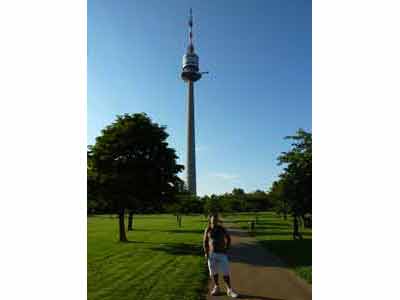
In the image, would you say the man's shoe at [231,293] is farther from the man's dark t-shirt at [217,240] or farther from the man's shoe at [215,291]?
the man's dark t-shirt at [217,240]

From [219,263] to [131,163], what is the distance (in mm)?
11700

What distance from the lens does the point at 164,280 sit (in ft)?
30.1

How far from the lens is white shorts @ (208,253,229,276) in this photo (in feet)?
25.1

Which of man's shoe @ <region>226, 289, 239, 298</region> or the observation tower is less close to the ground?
the observation tower

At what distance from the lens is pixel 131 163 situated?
1858 centimetres

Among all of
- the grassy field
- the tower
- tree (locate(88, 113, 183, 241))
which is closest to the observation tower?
the tower

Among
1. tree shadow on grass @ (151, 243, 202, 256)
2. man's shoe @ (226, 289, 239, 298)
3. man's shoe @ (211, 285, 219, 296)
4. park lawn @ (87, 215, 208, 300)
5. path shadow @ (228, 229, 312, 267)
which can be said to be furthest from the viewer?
tree shadow on grass @ (151, 243, 202, 256)

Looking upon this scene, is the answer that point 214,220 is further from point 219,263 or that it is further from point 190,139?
point 190,139

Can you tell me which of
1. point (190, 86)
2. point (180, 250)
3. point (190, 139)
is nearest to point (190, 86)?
point (190, 86)

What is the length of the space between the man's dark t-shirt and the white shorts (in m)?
0.11

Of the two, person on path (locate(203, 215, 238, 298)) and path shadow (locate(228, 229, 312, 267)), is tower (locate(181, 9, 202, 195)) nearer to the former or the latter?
path shadow (locate(228, 229, 312, 267))

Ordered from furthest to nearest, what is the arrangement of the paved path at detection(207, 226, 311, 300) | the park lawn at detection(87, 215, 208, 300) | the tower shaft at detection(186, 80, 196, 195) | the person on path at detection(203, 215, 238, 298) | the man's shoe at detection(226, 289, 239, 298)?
the tower shaft at detection(186, 80, 196, 195) → the park lawn at detection(87, 215, 208, 300) → the person on path at detection(203, 215, 238, 298) → the paved path at detection(207, 226, 311, 300) → the man's shoe at detection(226, 289, 239, 298)

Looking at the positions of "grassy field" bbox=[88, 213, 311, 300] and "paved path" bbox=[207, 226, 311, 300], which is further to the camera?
"grassy field" bbox=[88, 213, 311, 300]
